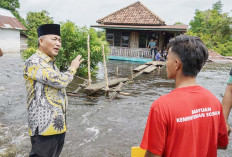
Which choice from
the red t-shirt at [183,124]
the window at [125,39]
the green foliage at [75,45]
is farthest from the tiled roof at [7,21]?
the red t-shirt at [183,124]

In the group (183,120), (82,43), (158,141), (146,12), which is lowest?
(158,141)

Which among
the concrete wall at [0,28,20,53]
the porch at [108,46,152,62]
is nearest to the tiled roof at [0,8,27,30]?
the concrete wall at [0,28,20,53]

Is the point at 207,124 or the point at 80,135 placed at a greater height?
the point at 207,124

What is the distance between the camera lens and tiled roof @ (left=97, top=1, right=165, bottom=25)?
19922mm

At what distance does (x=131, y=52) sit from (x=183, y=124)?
728 inches

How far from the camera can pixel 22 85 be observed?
9562mm

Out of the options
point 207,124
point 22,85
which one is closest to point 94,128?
point 207,124

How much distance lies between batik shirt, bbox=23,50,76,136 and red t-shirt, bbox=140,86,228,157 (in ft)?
3.97

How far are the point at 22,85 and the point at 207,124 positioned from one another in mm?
9579

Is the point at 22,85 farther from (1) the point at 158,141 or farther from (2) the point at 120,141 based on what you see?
(1) the point at 158,141

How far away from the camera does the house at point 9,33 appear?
23.8 meters

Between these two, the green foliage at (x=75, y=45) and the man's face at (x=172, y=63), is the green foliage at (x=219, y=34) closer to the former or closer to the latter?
the green foliage at (x=75, y=45)

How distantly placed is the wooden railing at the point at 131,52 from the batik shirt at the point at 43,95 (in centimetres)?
1727

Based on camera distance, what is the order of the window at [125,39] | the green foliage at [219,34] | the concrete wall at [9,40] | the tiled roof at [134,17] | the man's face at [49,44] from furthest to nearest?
1. the green foliage at [219,34]
2. the concrete wall at [9,40]
3. the window at [125,39]
4. the tiled roof at [134,17]
5. the man's face at [49,44]
